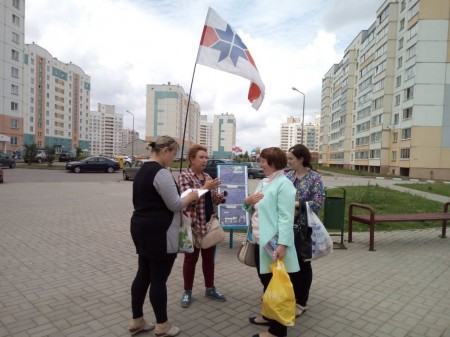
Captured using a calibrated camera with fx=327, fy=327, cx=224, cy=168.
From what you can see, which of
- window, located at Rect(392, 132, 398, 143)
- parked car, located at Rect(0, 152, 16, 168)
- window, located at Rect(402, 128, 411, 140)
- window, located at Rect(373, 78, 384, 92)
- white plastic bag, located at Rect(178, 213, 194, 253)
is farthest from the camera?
window, located at Rect(373, 78, 384, 92)

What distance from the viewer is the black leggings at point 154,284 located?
3014 millimetres

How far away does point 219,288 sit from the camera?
4.46m

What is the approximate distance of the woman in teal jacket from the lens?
295cm

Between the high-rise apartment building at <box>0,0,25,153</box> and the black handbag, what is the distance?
5257 cm

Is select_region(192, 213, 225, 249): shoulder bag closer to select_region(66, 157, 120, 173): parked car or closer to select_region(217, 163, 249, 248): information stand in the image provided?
select_region(217, 163, 249, 248): information stand

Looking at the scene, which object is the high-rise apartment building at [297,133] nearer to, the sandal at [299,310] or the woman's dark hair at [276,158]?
the sandal at [299,310]

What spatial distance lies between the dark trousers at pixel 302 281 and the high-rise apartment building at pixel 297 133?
14700 centimetres

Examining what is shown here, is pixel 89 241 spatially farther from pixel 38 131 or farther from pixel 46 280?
pixel 38 131

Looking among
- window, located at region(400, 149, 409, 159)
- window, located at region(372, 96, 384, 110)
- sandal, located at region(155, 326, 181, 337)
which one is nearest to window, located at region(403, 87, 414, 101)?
window, located at region(400, 149, 409, 159)

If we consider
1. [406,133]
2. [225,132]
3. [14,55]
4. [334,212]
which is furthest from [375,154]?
[225,132]

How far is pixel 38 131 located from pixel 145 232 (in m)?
94.2

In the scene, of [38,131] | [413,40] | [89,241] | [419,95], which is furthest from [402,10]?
[38,131]

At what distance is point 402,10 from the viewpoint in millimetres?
45312

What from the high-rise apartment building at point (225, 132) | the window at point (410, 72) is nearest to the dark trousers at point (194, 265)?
the window at point (410, 72)
